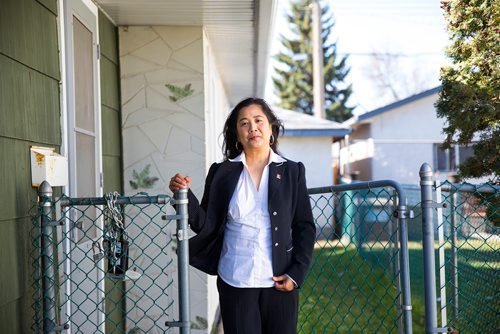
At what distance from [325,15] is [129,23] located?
108 feet

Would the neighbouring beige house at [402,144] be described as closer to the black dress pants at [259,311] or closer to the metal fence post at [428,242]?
the metal fence post at [428,242]

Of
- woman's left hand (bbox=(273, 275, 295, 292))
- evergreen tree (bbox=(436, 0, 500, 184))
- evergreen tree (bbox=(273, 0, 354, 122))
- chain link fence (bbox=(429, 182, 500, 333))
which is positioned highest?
evergreen tree (bbox=(273, 0, 354, 122))

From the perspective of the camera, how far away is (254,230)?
2881 mm

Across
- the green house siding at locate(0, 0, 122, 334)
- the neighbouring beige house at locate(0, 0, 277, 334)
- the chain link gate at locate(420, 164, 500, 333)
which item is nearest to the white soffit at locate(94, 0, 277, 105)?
the neighbouring beige house at locate(0, 0, 277, 334)

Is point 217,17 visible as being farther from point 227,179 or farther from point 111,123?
point 227,179

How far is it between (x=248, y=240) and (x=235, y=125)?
0.57m

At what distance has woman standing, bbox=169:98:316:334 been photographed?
285cm

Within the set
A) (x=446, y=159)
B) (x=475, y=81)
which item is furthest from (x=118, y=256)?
(x=446, y=159)

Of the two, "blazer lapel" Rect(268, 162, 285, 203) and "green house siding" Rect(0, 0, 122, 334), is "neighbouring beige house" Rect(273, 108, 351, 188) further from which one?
"blazer lapel" Rect(268, 162, 285, 203)

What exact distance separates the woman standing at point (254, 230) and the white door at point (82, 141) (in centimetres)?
94

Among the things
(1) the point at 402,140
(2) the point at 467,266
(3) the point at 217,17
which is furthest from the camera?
(1) the point at 402,140

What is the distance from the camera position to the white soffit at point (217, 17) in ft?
15.8

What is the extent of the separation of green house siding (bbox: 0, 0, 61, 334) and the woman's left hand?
1.13m

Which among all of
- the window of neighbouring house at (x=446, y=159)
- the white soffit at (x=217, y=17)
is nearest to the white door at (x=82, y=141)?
the white soffit at (x=217, y=17)
